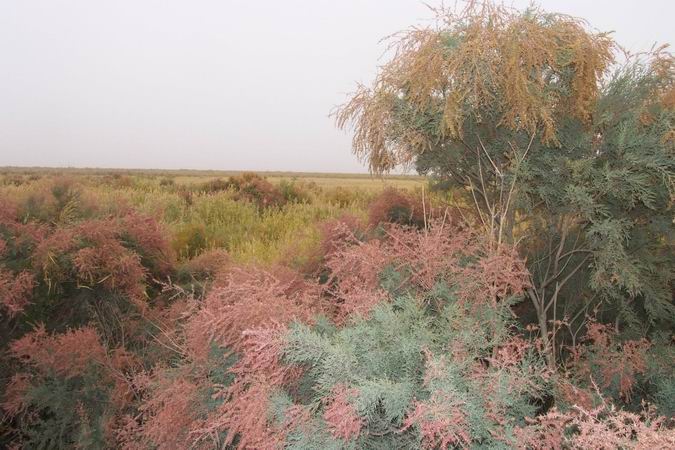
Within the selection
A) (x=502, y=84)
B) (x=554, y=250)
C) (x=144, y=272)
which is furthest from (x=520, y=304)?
(x=144, y=272)

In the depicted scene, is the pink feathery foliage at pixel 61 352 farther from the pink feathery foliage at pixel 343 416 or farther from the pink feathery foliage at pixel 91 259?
the pink feathery foliage at pixel 343 416

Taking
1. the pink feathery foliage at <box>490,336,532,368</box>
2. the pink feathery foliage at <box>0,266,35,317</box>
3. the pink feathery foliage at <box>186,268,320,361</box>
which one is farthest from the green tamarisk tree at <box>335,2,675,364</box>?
the pink feathery foliage at <box>0,266,35,317</box>

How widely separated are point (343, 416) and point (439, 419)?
42cm

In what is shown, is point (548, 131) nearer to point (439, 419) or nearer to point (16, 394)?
point (439, 419)

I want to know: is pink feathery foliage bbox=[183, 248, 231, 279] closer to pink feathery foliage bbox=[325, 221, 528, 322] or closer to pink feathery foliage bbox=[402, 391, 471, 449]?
pink feathery foliage bbox=[325, 221, 528, 322]

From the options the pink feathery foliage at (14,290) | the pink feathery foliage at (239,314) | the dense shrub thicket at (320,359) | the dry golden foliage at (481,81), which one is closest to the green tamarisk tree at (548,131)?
the dry golden foliage at (481,81)

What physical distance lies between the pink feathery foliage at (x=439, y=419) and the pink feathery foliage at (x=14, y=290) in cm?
485

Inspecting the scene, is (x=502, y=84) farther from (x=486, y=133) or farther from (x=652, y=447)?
(x=652, y=447)

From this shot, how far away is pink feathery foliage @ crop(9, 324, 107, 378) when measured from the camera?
5266mm

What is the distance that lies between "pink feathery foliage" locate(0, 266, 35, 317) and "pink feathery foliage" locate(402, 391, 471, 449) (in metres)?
4.85

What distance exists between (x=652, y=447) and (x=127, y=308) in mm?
6015

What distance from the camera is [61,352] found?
5.30 meters

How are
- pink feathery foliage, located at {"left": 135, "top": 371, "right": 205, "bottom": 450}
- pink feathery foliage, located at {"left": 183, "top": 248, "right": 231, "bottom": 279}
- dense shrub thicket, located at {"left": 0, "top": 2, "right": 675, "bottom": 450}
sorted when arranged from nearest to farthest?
dense shrub thicket, located at {"left": 0, "top": 2, "right": 675, "bottom": 450}
pink feathery foliage, located at {"left": 135, "top": 371, "right": 205, "bottom": 450}
pink feathery foliage, located at {"left": 183, "top": 248, "right": 231, "bottom": 279}

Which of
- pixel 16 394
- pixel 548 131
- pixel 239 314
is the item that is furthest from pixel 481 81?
pixel 16 394
